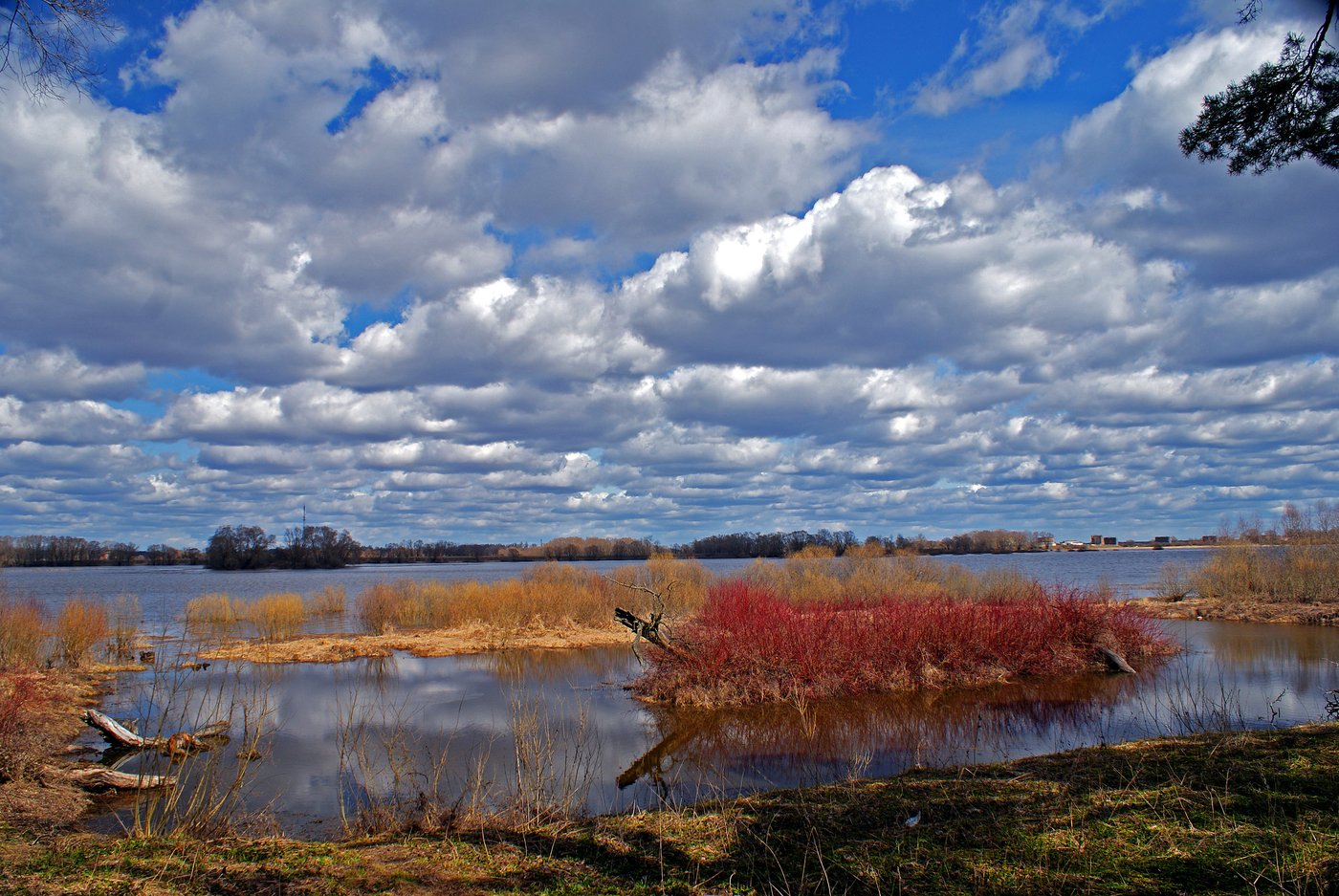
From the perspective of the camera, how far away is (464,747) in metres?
14.3

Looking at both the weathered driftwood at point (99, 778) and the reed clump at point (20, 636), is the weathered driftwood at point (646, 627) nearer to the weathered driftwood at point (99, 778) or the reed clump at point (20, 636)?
the weathered driftwood at point (99, 778)

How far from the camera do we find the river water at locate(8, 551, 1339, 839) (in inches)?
406

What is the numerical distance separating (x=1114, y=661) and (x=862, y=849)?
831 inches

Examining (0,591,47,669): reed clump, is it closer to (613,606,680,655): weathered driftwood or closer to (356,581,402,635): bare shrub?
(356,581,402,635): bare shrub

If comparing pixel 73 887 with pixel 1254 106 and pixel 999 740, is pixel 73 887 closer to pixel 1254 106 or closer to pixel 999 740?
pixel 1254 106

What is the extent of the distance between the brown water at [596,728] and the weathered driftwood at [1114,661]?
35.8 inches

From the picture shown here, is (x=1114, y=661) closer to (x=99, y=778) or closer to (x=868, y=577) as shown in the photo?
(x=868, y=577)

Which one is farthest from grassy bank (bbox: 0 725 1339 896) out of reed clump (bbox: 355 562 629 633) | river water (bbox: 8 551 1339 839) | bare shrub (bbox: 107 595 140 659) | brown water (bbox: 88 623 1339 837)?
reed clump (bbox: 355 562 629 633)

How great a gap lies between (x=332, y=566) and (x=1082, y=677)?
429ft

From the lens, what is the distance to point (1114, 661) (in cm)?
2348

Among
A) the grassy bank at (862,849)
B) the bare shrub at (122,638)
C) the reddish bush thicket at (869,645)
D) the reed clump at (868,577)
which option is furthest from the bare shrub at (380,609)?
the grassy bank at (862,849)

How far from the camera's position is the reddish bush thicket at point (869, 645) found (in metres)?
20.1

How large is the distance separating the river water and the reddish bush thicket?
90cm

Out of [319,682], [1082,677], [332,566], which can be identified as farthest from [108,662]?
[332,566]
